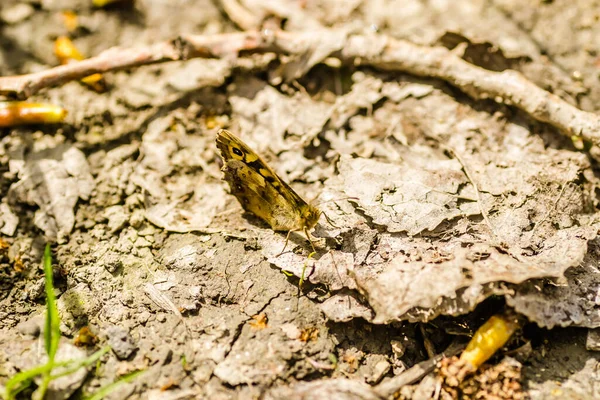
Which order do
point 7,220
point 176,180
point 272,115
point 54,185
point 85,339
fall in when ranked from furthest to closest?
point 272,115
point 176,180
point 54,185
point 7,220
point 85,339

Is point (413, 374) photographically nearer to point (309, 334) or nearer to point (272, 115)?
point (309, 334)

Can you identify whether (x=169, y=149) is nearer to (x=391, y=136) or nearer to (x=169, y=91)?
(x=169, y=91)

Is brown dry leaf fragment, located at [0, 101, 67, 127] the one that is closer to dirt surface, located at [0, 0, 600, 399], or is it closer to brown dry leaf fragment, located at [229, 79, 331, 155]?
dirt surface, located at [0, 0, 600, 399]

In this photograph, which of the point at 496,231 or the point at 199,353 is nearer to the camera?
the point at 199,353

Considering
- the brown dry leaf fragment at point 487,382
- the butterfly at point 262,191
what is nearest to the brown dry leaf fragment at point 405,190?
the butterfly at point 262,191

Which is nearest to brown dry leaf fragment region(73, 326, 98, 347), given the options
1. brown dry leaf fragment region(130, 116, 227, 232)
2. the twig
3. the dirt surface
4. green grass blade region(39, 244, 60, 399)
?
the dirt surface

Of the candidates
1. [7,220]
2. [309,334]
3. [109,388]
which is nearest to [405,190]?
[309,334]

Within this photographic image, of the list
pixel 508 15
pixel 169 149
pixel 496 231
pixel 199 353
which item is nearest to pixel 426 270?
pixel 496 231
